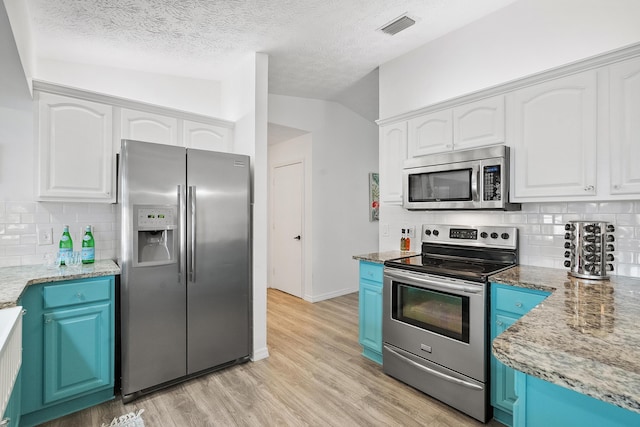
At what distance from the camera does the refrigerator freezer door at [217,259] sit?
249cm

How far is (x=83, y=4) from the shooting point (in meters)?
2.17

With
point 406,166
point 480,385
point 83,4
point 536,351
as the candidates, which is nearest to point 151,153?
point 83,4

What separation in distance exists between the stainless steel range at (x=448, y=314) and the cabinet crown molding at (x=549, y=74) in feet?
3.19

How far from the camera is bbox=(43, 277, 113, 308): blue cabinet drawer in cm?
201

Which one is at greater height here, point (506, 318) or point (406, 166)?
A: point (406, 166)

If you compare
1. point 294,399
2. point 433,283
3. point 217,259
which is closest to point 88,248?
point 217,259

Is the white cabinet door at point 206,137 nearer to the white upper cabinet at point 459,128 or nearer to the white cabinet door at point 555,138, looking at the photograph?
the white upper cabinet at point 459,128

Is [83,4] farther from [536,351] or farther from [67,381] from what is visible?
[536,351]

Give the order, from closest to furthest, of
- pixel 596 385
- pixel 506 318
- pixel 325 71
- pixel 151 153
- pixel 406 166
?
pixel 596 385
pixel 506 318
pixel 151 153
pixel 406 166
pixel 325 71

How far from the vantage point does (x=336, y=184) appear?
4859 millimetres

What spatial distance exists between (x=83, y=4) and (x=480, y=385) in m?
3.54

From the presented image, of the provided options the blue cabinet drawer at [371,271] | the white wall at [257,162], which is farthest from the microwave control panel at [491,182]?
the white wall at [257,162]

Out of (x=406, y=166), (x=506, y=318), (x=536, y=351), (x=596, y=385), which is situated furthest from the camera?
(x=406, y=166)

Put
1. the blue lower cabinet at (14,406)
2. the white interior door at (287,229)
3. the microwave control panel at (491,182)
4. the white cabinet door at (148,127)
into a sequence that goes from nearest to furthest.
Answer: the blue lower cabinet at (14,406)
the microwave control panel at (491,182)
the white cabinet door at (148,127)
the white interior door at (287,229)
